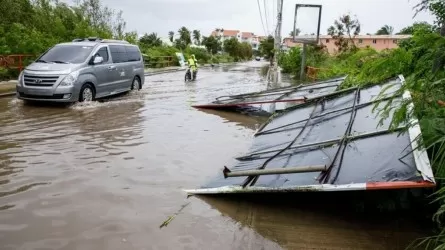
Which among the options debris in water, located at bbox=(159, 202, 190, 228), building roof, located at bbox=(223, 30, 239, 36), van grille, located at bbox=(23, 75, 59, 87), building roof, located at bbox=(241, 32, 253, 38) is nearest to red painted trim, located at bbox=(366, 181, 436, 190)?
debris in water, located at bbox=(159, 202, 190, 228)

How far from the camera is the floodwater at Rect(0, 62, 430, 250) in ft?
12.8

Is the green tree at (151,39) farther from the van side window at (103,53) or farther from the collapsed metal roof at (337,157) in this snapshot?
the collapsed metal roof at (337,157)

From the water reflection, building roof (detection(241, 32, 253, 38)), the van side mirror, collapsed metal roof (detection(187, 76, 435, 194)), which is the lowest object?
the water reflection

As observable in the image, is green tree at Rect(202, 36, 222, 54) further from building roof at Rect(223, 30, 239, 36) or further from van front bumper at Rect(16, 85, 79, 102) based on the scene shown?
building roof at Rect(223, 30, 239, 36)

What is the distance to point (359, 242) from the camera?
12.9 ft

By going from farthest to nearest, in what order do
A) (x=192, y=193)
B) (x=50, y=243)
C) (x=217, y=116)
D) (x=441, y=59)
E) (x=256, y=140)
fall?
(x=217, y=116)
(x=256, y=140)
(x=192, y=193)
(x=50, y=243)
(x=441, y=59)

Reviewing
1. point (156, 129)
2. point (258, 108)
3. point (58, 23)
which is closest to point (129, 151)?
point (156, 129)

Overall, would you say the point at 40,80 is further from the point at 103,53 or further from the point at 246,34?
the point at 246,34

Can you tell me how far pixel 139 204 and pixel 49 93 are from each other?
23.5 feet

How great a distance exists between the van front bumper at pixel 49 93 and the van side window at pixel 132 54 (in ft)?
12.9

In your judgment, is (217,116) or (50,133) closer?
(50,133)

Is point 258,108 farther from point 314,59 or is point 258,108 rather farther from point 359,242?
point 314,59

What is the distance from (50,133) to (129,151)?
7.18 ft

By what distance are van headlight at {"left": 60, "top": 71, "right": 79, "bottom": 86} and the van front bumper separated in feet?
0.37
